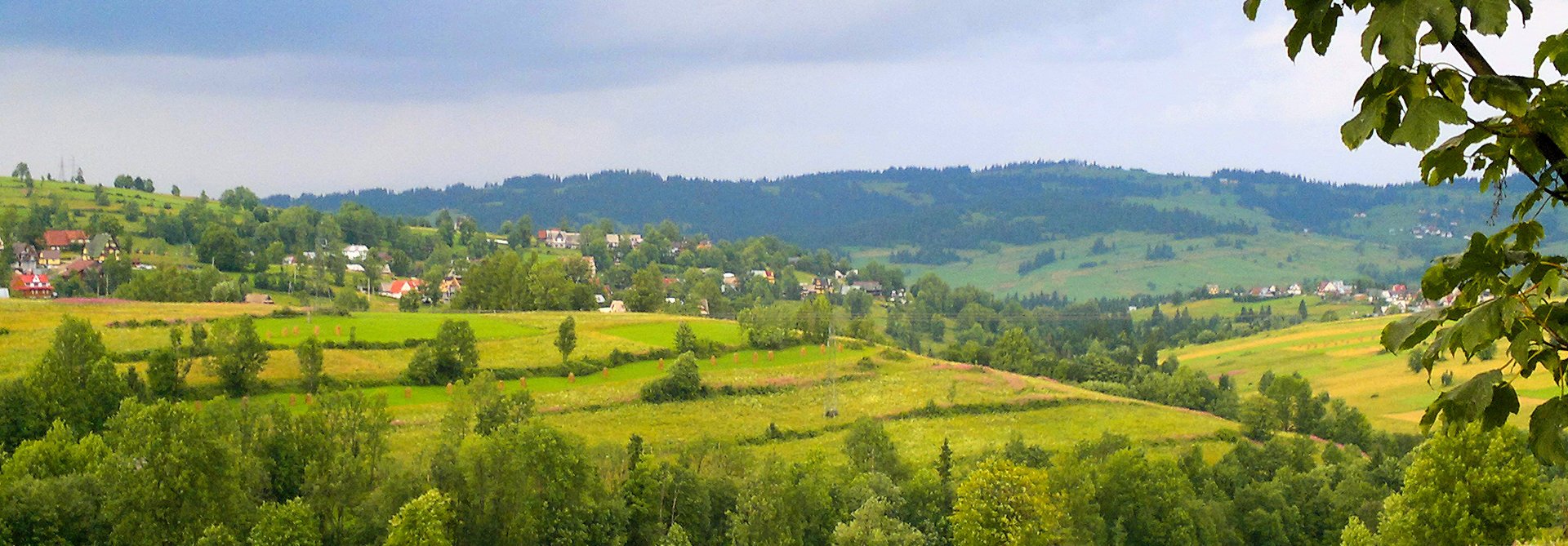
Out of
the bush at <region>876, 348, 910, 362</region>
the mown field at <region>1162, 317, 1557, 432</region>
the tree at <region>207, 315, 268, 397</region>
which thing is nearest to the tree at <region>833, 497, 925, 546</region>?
the tree at <region>207, 315, 268, 397</region>

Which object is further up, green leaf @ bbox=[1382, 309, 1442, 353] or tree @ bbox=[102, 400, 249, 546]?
green leaf @ bbox=[1382, 309, 1442, 353]

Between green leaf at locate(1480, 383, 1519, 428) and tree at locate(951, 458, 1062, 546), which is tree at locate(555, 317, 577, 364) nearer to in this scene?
tree at locate(951, 458, 1062, 546)

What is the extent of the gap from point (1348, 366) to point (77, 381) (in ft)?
421

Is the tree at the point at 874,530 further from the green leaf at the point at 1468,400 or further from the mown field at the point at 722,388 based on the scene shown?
the green leaf at the point at 1468,400

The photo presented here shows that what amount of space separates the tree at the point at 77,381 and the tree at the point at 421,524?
94.4 ft

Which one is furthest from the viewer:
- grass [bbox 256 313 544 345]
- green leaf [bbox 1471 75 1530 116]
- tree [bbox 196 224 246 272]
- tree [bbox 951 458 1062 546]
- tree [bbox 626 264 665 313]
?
tree [bbox 196 224 246 272]

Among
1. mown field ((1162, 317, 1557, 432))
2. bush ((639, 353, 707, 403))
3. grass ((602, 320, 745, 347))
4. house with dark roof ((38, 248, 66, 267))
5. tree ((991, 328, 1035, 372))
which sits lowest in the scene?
mown field ((1162, 317, 1557, 432))

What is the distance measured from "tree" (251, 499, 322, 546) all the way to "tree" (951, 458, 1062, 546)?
28196 millimetres

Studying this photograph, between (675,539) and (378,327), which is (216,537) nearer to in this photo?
(675,539)

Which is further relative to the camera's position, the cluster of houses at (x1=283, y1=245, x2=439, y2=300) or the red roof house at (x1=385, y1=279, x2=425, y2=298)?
the cluster of houses at (x1=283, y1=245, x2=439, y2=300)

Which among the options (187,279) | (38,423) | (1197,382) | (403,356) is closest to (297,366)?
(403,356)

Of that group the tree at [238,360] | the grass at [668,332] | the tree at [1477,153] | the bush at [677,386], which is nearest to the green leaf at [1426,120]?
the tree at [1477,153]

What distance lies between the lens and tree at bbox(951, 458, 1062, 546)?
51188mm

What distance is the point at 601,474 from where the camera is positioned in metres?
61.8
